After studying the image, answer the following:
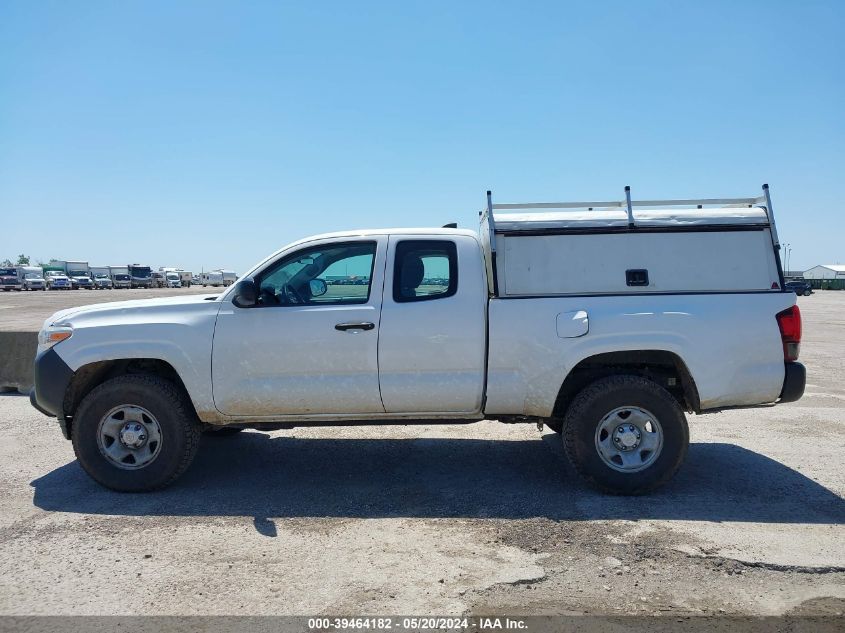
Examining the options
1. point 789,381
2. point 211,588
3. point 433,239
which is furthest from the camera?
point 433,239

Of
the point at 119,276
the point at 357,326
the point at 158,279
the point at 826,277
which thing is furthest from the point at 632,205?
the point at 826,277

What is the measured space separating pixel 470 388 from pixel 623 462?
1.27 metres

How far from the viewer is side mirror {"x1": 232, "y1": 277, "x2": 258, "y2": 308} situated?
4711mm

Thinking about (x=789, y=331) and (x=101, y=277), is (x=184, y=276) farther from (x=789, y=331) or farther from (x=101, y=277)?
(x=789, y=331)

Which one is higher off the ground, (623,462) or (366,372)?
(366,372)

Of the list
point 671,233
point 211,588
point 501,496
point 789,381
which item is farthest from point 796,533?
point 211,588

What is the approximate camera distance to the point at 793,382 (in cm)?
462

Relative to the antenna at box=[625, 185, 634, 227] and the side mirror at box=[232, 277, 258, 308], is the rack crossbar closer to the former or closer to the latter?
the antenna at box=[625, 185, 634, 227]

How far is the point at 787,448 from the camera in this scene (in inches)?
234

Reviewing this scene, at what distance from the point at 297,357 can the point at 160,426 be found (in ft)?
3.85

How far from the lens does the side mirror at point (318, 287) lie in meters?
4.93

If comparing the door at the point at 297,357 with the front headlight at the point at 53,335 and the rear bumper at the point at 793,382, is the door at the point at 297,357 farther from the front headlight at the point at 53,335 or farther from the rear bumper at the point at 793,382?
the rear bumper at the point at 793,382

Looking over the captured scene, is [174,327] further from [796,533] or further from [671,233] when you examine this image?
[796,533]

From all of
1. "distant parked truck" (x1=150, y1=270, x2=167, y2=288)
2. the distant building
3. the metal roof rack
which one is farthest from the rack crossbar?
the distant building
